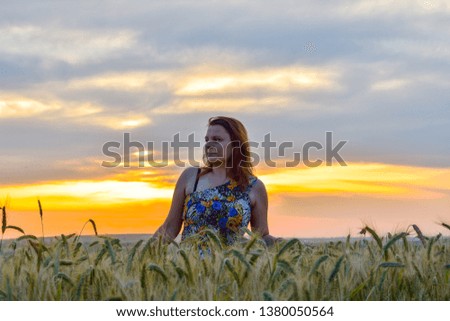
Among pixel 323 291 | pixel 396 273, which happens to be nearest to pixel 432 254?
pixel 396 273

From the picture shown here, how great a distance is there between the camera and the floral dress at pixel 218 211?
26.6 ft

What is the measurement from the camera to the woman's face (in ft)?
27.0

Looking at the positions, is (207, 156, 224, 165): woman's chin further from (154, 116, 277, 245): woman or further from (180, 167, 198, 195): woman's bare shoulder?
(180, 167, 198, 195): woman's bare shoulder

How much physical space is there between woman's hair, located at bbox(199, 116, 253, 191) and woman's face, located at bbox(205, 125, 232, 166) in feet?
0.17

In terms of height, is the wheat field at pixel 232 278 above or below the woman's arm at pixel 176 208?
below

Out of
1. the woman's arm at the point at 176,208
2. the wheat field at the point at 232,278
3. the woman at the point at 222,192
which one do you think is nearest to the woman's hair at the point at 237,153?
the woman at the point at 222,192

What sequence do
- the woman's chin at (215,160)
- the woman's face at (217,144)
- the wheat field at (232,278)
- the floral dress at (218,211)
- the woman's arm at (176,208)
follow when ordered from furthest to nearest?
the woman's arm at (176,208), the woman's chin at (215,160), the woman's face at (217,144), the floral dress at (218,211), the wheat field at (232,278)

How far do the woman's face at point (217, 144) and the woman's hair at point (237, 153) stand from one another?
0.05 metres

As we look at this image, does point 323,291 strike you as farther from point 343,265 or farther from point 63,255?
point 63,255

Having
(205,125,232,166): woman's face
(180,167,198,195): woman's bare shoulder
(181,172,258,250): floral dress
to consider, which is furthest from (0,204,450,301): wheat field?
(180,167,198,195): woman's bare shoulder

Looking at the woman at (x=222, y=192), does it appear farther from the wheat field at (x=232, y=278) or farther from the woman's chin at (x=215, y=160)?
the wheat field at (x=232, y=278)
